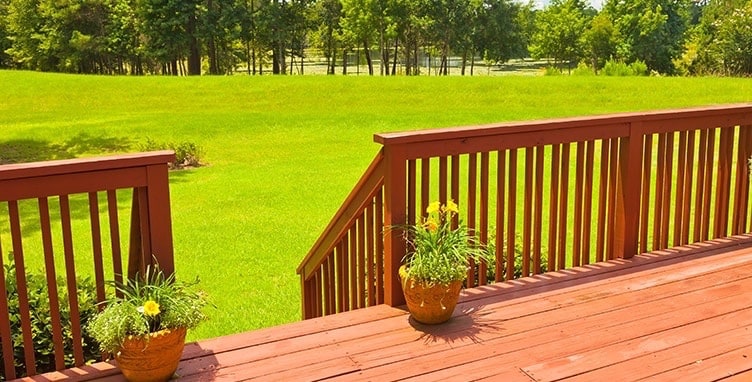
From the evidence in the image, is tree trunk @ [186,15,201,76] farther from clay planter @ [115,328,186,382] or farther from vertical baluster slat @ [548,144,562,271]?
clay planter @ [115,328,186,382]

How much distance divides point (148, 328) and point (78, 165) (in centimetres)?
71

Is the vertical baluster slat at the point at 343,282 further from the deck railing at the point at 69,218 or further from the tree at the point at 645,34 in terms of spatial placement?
the tree at the point at 645,34

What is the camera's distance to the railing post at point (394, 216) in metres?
3.25

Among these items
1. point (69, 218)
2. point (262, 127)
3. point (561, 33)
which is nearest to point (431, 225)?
point (69, 218)

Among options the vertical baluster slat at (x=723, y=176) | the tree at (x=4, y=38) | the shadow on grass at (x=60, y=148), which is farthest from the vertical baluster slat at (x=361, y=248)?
the tree at (x=4, y=38)

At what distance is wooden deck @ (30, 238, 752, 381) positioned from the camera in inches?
107

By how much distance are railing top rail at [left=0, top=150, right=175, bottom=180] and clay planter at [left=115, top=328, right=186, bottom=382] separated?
2.29ft

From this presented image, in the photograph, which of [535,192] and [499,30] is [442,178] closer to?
[535,192]

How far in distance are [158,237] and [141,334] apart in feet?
1.60

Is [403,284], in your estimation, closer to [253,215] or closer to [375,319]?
[375,319]

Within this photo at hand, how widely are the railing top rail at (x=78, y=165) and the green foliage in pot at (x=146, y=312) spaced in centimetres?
46

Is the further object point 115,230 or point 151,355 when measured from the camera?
point 115,230

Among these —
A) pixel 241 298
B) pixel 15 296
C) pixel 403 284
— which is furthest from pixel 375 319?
pixel 241 298

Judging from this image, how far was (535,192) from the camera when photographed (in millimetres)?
3809
